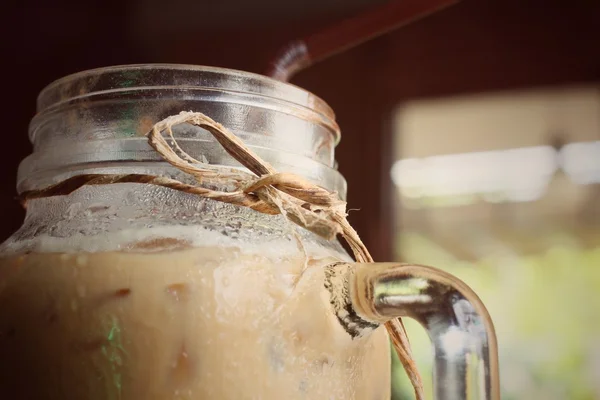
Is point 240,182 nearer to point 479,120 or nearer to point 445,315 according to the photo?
point 445,315

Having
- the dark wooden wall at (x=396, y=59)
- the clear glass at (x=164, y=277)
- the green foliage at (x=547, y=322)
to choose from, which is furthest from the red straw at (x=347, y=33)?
the green foliage at (x=547, y=322)

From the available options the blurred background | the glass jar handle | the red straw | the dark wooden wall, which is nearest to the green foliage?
the blurred background

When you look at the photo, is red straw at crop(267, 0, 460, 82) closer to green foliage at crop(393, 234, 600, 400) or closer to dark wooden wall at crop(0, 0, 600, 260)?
dark wooden wall at crop(0, 0, 600, 260)

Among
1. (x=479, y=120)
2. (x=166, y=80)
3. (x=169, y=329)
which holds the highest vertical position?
(x=479, y=120)

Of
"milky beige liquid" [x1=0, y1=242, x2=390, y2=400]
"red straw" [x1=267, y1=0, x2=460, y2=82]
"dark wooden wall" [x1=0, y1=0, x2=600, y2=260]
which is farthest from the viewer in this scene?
"dark wooden wall" [x1=0, y1=0, x2=600, y2=260]

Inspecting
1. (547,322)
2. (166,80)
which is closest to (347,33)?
(166,80)
